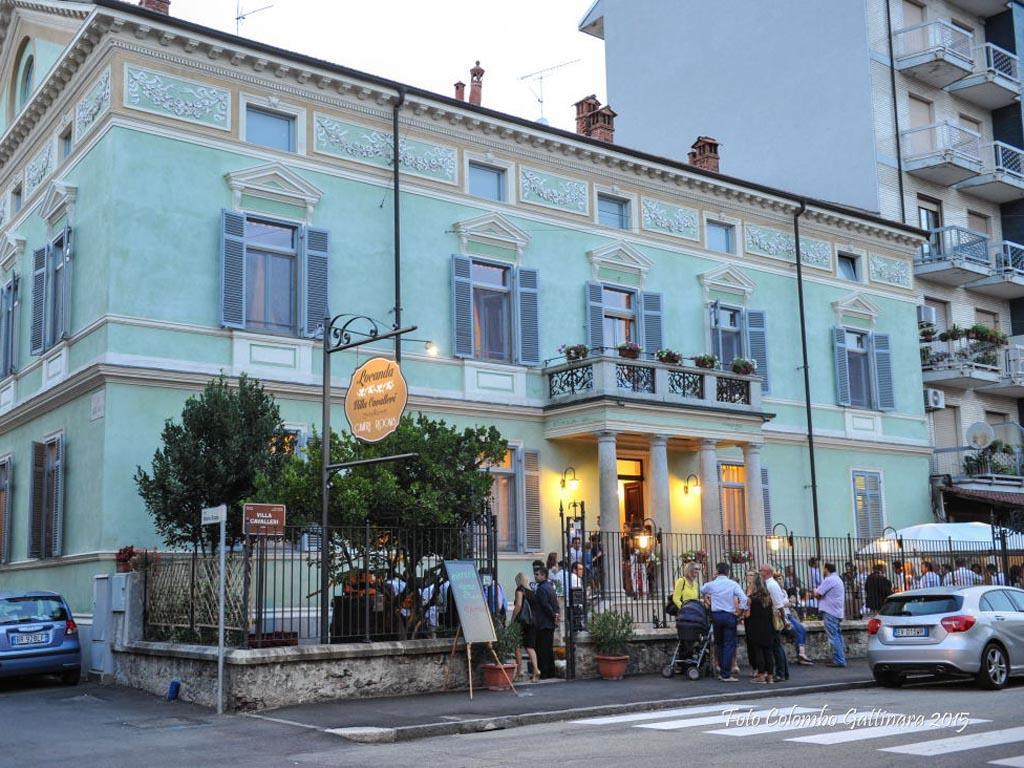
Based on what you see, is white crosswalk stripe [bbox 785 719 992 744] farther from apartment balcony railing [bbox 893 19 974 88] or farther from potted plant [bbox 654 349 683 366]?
apartment balcony railing [bbox 893 19 974 88]

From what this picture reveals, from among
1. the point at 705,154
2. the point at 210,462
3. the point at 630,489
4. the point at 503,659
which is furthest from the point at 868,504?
the point at 210,462

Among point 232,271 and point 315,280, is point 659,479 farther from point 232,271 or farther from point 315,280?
point 232,271

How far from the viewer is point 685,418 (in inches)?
961

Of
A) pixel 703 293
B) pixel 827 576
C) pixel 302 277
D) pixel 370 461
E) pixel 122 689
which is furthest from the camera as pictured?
pixel 703 293

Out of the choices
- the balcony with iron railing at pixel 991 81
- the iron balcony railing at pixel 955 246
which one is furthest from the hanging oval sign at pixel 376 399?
the balcony with iron railing at pixel 991 81

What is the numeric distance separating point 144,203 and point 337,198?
382cm

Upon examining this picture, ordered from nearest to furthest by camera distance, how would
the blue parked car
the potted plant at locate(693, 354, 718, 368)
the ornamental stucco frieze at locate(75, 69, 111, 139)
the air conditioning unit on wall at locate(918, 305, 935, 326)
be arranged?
the blue parked car < the ornamental stucco frieze at locate(75, 69, 111, 139) < the potted plant at locate(693, 354, 718, 368) < the air conditioning unit on wall at locate(918, 305, 935, 326)

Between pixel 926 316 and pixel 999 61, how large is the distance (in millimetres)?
9416

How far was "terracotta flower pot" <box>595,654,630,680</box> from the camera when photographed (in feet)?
55.5

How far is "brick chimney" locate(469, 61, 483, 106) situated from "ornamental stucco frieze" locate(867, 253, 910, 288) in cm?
1188

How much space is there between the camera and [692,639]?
56.6 ft

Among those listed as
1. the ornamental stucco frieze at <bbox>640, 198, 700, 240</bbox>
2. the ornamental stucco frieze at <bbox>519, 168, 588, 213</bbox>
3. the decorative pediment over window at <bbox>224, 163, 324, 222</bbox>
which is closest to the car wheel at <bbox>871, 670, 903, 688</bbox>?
the decorative pediment over window at <bbox>224, 163, 324, 222</bbox>

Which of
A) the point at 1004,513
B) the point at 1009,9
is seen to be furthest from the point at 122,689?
the point at 1009,9

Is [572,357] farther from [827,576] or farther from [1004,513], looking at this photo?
[1004,513]
